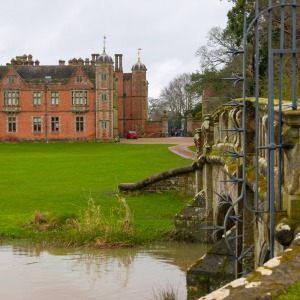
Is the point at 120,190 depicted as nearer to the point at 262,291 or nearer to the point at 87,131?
the point at 262,291

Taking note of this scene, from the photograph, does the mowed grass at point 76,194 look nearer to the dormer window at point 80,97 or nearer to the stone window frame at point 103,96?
the stone window frame at point 103,96

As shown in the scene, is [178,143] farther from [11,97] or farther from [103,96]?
[11,97]

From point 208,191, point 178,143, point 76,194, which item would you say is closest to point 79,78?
point 178,143

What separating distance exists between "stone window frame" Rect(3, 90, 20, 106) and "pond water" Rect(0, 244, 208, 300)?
5629cm

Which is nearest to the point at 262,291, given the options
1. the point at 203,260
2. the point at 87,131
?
the point at 203,260

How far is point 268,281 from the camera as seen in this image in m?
4.82

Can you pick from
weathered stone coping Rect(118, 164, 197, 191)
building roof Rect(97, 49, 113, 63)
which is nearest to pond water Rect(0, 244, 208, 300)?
weathered stone coping Rect(118, 164, 197, 191)

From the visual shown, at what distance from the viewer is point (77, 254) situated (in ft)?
52.0

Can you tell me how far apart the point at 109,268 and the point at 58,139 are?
57.6 metres

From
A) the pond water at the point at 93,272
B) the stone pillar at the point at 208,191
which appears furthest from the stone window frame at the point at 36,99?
the stone pillar at the point at 208,191

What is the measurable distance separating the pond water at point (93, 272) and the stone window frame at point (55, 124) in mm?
55139

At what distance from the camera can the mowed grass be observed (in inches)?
754

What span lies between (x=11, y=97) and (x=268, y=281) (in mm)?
69119

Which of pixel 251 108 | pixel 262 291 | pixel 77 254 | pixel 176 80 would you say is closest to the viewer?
pixel 262 291
